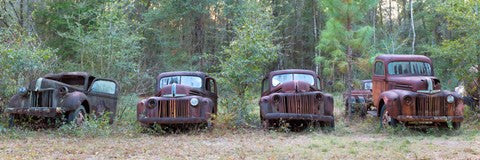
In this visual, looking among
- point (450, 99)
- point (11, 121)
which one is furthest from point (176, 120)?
point (450, 99)

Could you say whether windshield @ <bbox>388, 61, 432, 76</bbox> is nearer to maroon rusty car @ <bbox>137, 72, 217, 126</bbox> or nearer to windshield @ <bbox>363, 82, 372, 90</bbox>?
windshield @ <bbox>363, 82, 372, 90</bbox>

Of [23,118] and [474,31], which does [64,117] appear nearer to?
[23,118]

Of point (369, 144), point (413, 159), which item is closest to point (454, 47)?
point (369, 144)

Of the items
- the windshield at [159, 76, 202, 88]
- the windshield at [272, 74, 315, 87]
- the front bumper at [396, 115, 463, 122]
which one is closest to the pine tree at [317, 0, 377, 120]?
the windshield at [272, 74, 315, 87]

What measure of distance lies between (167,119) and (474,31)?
318 inches

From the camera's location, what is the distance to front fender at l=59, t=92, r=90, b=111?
32.1 feet

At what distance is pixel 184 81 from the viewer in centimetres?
1102

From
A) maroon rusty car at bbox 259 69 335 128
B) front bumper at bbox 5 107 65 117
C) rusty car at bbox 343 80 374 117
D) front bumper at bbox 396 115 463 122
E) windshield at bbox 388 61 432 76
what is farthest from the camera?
rusty car at bbox 343 80 374 117

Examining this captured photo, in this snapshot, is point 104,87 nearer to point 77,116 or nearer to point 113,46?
point 77,116

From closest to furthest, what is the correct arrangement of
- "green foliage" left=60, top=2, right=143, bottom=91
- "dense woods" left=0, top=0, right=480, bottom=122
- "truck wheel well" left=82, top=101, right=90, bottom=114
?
"truck wheel well" left=82, top=101, right=90, bottom=114 < "dense woods" left=0, top=0, right=480, bottom=122 < "green foliage" left=60, top=2, right=143, bottom=91

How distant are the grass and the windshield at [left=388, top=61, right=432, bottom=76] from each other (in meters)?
1.46

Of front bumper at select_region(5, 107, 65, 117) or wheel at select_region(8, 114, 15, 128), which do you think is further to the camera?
wheel at select_region(8, 114, 15, 128)

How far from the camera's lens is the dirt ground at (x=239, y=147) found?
6605 millimetres

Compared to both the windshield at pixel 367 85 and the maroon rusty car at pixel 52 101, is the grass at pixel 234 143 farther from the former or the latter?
the windshield at pixel 367 85
